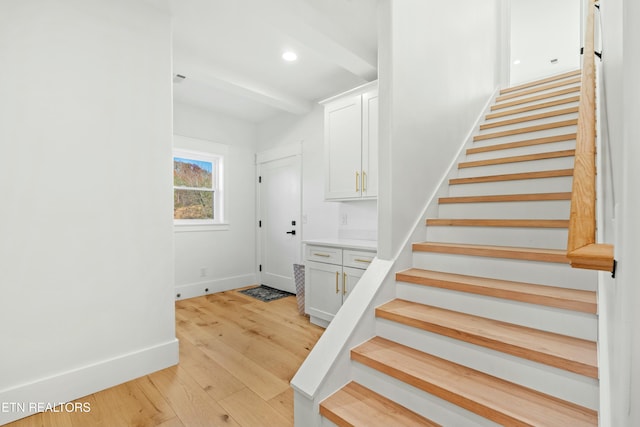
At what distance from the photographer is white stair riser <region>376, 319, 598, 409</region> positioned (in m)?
1.15

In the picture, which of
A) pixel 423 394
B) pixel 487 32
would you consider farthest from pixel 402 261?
pixel 487 32

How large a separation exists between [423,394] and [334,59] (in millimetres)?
2804

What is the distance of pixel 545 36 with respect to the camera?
4879 millimetres

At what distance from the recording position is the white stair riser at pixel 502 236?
175 centimetres

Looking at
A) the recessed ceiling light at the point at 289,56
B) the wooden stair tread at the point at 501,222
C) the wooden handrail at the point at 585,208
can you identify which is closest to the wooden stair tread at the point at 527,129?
the wooden stair tread at the point at 501,222

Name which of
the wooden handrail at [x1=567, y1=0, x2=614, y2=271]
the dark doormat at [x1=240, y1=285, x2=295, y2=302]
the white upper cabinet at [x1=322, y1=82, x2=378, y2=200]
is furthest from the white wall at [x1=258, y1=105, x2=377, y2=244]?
the wooden handrail at [x1=567, y1=0, x2=614, y2=271]

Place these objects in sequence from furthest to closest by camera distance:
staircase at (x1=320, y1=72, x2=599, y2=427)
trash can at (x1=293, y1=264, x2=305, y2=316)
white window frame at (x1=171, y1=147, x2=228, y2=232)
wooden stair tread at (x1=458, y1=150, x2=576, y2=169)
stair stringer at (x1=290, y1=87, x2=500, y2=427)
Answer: white window frame at (x1=171, y1=147, x2=228, y2=232) < trash can at (x1=293, y1=264, x2=305, y2=316) < wooden stair tread at (x1=458, y1=150, x2=576, y2=169) < stair stringer at (x1=290, y1=87, x2=500, y2=427) < staircase at (x1=320, y1=72, x2=599, y2=427)

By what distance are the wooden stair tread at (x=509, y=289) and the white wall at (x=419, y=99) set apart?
0.26m

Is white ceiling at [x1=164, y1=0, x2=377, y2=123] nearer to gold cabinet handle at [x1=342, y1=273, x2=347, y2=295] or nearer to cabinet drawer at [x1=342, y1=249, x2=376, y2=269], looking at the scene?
cabinet drawer at [x1=342, y1=249, x2=376, y2=269]

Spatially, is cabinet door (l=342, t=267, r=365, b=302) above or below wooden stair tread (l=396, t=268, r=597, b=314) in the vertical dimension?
below

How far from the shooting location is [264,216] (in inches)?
192

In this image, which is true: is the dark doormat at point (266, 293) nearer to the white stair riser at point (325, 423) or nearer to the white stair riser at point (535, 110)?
the white stair riser at point (325, 423)

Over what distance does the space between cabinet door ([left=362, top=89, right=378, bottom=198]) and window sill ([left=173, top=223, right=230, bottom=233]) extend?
95.5 inches

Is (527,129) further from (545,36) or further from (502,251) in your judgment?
(545,36)
